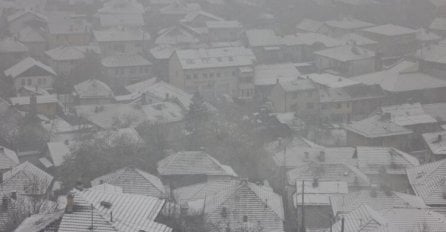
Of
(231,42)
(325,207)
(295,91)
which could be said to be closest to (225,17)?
(231,42)

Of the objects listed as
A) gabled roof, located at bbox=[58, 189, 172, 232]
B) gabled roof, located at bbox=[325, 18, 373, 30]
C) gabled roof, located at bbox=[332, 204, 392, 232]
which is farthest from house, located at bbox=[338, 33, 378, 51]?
gabled roof, located at bbox=[58, 189, 172, 232]

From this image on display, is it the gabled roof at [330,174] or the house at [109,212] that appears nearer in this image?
the house at [109,212]

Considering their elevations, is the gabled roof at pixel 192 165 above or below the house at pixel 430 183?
above

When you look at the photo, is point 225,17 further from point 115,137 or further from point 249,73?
point 115,137

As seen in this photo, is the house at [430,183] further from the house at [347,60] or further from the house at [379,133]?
the house at [347,60]

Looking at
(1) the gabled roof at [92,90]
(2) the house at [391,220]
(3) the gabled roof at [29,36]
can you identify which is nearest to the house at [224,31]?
(3) the gabled roof at [29,36]

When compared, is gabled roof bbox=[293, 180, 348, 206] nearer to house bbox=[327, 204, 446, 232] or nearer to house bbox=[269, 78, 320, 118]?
house bbox=[327, 204, 446, 232]
